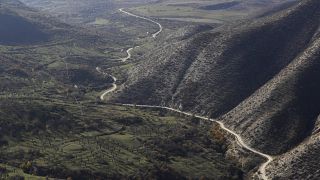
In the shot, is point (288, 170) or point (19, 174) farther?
Answer: point (288, 170)

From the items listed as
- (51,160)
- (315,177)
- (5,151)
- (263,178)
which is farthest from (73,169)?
(315,177)

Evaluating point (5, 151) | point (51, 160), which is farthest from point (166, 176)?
point (5, 151)

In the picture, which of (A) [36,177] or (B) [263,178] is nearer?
(A) [36,177]

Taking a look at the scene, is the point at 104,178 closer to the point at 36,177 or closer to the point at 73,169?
the point at 73,169

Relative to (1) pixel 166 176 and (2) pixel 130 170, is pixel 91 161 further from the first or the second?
(1) pixel 166 176

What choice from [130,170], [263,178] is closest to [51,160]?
[130,170]

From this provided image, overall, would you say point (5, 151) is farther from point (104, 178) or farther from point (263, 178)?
point (263, 178)

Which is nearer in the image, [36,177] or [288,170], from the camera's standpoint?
[36,177]

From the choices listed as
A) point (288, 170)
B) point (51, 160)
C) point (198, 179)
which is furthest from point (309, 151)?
point (51, 160)
